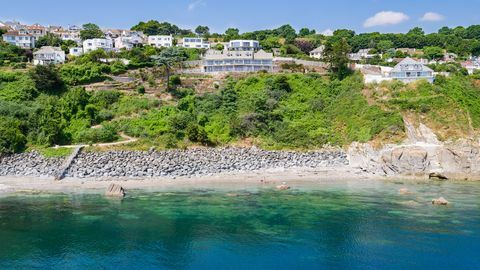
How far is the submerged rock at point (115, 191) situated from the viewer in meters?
43.2

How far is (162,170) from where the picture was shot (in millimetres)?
49844

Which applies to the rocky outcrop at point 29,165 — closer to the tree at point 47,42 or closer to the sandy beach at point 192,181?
the sandy beach at point 192,181

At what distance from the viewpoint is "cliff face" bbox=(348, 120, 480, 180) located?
168 ft

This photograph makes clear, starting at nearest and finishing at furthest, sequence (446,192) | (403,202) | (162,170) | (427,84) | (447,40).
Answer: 1. (403,202)
2. (446,192)
3. (162,170)
4. (427,84)
5. (447,40)

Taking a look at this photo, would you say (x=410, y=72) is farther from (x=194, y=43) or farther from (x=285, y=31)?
(x=285, y=31)

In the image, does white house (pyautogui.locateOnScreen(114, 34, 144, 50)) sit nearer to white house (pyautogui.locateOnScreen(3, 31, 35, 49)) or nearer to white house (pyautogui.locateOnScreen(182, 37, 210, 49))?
white house (pyautogui.locateOnScreen(182, 37, 210, 49))

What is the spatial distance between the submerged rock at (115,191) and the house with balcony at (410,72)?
42.5 meters

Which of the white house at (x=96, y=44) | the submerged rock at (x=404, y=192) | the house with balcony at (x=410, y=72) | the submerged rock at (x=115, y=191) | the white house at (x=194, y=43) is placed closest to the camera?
the submerged rock at (x=115, y=191)

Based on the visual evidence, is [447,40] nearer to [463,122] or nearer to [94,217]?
[463,122]

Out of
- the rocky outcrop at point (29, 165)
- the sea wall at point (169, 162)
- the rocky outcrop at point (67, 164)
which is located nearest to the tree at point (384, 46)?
the sea wall at point (169, 162)

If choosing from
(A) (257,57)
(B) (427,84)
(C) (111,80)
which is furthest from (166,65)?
(B) (427,84)

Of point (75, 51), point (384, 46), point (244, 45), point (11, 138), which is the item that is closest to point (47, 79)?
point (11, 138)

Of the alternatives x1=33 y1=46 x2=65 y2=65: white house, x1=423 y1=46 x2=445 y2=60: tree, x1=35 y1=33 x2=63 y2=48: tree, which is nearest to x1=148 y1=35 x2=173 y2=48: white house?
x1=35 y1=33 x2=63 y2=48: tree

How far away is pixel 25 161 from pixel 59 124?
7.54 metres
